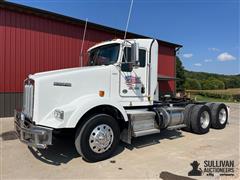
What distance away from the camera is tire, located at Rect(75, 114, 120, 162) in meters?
5.00

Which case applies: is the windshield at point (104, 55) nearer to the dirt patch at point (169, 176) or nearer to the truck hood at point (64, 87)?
the truck hood at point (64, 87)

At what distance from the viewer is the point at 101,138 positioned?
5246 mm

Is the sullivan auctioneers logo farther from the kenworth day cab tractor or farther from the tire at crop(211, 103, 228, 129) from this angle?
the tire at crop(211, 103, 228, 129)

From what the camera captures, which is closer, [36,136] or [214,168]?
[36,136]

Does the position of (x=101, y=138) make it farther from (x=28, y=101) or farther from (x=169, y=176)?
(x=28, y=101)

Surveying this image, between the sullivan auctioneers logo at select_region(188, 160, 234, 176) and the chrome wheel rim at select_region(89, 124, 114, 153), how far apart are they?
74.5 inches

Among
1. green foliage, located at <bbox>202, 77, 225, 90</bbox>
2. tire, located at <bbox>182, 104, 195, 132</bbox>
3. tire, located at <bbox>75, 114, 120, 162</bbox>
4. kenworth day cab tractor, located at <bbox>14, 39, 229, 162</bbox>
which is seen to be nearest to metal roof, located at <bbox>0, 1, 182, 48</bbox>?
kenworth day cab tractor, located at <bbox>14, 39, 229, 162</bbox>

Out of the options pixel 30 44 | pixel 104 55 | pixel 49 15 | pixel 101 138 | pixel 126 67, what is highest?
pixel 49 15

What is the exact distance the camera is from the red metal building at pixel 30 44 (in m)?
10.5

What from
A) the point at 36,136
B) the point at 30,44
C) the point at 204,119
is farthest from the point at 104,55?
the point at 30,44

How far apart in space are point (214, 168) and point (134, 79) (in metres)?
2.93

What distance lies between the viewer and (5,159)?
5.34 m

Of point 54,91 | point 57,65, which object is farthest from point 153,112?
point 57,65

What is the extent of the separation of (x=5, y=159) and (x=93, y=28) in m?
9.48
